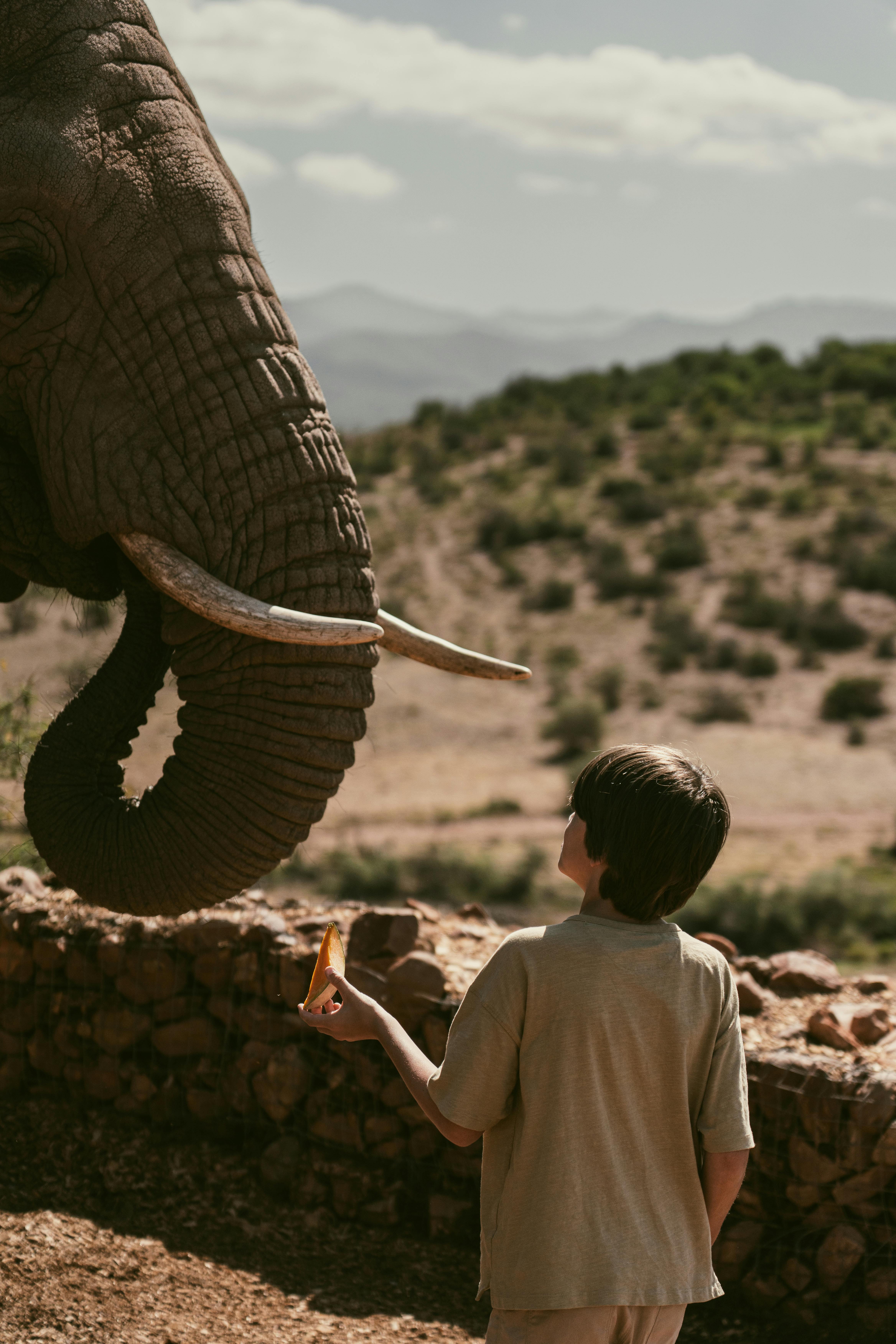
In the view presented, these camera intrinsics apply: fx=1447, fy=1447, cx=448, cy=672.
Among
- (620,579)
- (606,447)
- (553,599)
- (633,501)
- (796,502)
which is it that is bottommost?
(553,599)

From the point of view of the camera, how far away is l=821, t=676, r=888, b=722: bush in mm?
23547

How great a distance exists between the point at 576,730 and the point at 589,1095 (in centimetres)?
2069

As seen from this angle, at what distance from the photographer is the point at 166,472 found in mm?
3672

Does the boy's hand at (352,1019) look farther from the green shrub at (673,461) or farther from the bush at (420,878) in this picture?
the green shrub at (673,461)

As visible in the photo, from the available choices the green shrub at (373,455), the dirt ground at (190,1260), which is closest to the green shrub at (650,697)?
the green shrub at (373,455)

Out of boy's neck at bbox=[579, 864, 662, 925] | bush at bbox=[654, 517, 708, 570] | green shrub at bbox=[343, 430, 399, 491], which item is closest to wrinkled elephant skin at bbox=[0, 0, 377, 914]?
boy's neck at bbox=[579, 864, 662, 925]

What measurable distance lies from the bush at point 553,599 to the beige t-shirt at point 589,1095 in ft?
92.3

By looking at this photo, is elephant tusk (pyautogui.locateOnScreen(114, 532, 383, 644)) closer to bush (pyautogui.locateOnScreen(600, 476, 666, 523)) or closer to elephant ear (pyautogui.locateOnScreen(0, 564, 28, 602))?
elephant ear (pyautogui.locateOnScreen(0, 564, 28, 602))

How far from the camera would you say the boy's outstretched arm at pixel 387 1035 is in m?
2.44

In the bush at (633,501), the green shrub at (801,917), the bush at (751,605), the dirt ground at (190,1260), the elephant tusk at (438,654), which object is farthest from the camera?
the bush at (633,501)

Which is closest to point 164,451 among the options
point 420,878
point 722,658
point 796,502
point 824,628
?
point 420,878

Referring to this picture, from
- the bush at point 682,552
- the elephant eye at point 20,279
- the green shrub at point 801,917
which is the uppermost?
the bush at point 682,552

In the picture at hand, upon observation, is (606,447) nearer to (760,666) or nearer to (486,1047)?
(760,666)

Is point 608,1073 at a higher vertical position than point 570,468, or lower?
lower
